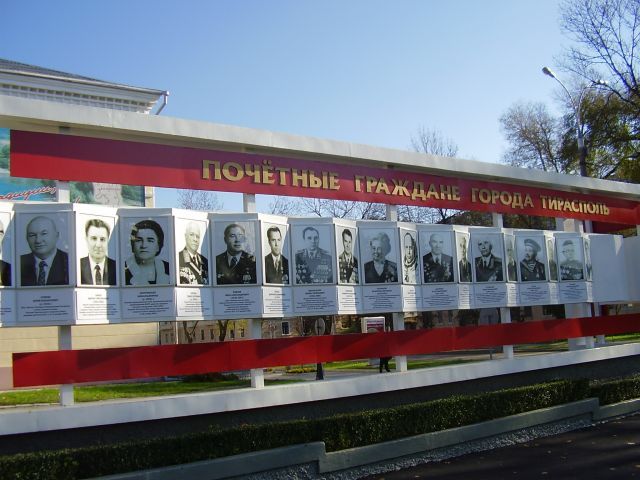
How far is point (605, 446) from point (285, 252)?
5.80 meters

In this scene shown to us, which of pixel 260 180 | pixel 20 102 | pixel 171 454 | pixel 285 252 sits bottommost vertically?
pixel 171 454

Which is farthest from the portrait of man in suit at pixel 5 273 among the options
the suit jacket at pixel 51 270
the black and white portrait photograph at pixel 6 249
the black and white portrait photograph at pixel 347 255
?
the black and white portrait photograph at pixel 347 255

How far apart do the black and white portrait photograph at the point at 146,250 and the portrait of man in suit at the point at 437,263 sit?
14.4 ft

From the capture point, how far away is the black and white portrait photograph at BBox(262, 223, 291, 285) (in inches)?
352

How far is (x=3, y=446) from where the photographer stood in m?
7.03

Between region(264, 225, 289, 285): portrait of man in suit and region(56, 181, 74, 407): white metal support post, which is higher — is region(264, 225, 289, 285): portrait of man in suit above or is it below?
above

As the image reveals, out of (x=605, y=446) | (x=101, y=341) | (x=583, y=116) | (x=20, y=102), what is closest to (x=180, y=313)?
(x=20, y=102)

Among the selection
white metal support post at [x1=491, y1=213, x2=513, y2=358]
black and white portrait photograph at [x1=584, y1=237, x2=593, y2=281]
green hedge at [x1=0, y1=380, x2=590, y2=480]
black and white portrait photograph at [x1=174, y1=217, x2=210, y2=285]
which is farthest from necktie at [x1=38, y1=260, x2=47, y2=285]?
black and white portrait photograph at [x1=584, y1=237, x2=593, y2=281]

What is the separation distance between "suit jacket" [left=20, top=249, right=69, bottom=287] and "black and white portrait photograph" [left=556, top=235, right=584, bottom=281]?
9.11 meters

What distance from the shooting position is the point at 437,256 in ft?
36.1

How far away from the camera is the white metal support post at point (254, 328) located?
873 centimetres

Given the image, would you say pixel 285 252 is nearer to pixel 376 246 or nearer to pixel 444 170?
pixel 376 246

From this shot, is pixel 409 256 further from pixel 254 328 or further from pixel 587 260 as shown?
pixel 587 260

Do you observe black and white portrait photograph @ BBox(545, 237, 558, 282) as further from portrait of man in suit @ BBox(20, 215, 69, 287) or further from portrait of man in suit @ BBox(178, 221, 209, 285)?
portrait of man in suit @ BBox(20, 215, 69, 287)
